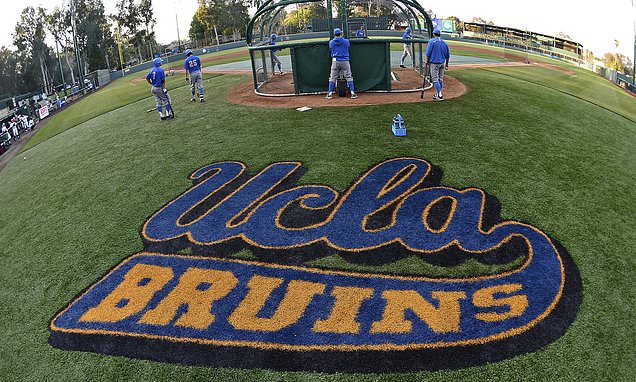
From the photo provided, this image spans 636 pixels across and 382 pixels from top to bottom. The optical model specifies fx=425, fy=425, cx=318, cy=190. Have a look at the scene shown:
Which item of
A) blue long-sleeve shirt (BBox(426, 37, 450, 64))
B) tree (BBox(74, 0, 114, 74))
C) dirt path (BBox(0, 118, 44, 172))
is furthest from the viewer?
tree (BBox(74, 0, 114, 74))

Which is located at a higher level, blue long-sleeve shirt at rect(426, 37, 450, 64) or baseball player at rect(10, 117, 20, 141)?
blue long-sleeve shirt at rect(426, 37, 450, 64)

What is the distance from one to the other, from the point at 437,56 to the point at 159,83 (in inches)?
340

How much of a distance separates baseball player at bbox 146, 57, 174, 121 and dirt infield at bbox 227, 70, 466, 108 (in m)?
2.43

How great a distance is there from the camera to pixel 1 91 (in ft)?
197

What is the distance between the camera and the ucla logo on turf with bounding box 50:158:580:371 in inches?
206

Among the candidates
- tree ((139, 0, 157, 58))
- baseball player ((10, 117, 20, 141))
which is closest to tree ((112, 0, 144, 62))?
tree ((139, 0, 157, 58))

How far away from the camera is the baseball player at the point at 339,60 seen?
13289 mm

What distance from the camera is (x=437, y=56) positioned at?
507 inches

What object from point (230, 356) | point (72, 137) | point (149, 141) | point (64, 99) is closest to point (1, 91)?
point (64, 99)

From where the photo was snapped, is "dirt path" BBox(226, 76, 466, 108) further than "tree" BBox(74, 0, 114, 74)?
No

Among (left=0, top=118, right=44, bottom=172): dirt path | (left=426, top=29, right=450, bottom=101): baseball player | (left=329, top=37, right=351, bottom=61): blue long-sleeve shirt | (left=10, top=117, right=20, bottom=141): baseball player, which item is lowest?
(left=0, top=118, right=44, bottom=172): dirt path

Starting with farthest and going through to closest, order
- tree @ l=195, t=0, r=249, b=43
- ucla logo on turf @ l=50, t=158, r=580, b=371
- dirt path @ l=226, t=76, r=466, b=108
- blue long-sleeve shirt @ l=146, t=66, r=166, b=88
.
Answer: tree @ l=195, t=0, r=249, b=43 < dirt path @ l=226, t=76, r=466, b=108 < blue long-sleeve shirt @ l=146, t=66, r=166, b=88 < ucla logo on turf @ l=50, t=158, r=580, b=371

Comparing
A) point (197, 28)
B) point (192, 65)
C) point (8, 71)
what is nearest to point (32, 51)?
point (8, 71)

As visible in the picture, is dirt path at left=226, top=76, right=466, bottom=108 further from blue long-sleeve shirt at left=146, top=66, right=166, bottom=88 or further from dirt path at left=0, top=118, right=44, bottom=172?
dirt path at left=0, top=118, right=44, bottom=172
